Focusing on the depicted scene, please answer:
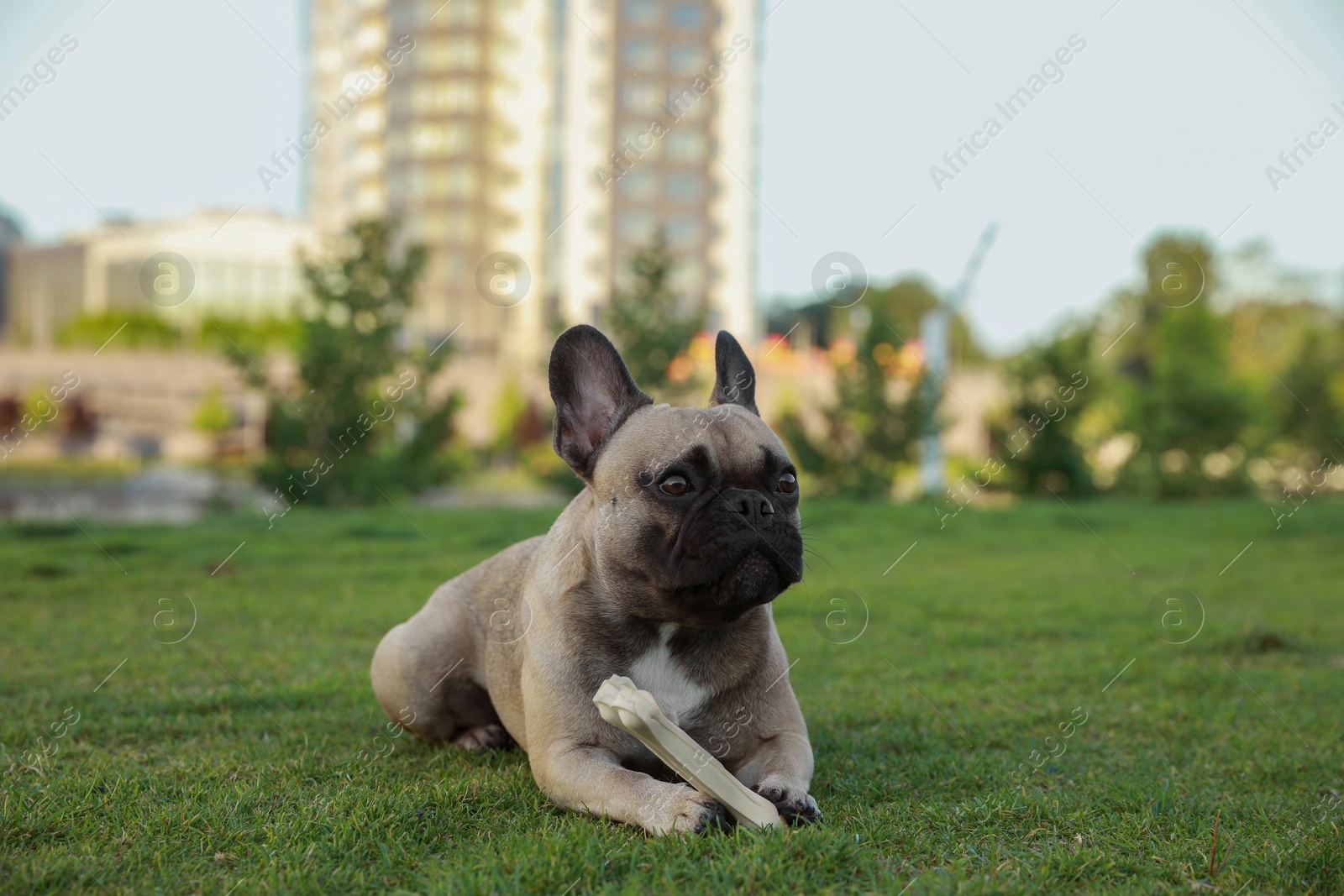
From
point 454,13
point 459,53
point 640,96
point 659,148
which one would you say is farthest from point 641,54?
point 454,13

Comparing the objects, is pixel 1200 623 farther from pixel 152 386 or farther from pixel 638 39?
pixel 638 39

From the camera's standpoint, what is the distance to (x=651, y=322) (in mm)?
16766

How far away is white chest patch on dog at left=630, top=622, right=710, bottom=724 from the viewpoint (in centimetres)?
388

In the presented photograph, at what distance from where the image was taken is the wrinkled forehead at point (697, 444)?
379 cm

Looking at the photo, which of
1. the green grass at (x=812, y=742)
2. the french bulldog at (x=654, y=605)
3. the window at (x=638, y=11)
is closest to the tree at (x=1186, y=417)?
the green grass at (x=812, y=742)

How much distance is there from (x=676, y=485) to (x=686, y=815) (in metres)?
1.10

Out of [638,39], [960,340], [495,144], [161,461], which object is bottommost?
[161,461]

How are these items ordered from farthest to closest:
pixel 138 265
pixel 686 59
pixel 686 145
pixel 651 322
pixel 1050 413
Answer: pixel 686 59 → pixel 686 145 → pixel 138 265 → pixel 1050 413 → pixel 651 322

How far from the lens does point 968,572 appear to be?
36.0 feet

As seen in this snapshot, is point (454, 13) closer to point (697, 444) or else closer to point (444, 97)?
point (444, 97)

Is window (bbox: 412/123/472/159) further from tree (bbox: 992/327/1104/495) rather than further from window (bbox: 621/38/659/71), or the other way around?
tree (bbox: 992/327/1104/495)

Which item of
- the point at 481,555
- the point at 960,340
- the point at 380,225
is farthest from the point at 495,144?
the point at 481,555

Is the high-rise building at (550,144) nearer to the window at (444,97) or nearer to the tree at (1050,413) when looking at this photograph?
the window at (444,97)

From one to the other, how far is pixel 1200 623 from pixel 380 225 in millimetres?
12911
